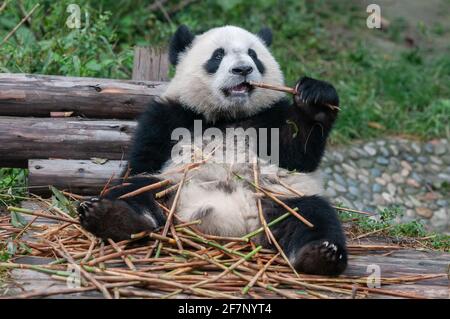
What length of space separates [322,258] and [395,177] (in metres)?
→ 4.29

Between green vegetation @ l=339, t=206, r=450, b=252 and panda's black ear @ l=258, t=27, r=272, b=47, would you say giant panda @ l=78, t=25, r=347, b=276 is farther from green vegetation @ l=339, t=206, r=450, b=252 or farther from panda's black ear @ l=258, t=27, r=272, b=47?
green vegetation @ l=339, t=206, r=450, b=252

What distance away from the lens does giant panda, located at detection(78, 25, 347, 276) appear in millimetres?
3938

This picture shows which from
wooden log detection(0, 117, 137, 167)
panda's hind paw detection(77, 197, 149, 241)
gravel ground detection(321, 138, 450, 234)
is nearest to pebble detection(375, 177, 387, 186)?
gravel ground detection(321, 138, 450, 234)

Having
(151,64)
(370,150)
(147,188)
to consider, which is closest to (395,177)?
(370,150)

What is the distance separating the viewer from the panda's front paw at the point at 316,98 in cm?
429

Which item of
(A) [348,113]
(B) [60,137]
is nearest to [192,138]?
(B) [60,137]

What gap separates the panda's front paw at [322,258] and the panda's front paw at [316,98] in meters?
0.91

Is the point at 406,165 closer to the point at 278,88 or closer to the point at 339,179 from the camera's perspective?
the point at 339,179

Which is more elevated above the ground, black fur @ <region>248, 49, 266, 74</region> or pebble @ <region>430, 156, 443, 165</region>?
black fur @ <region>248, 49, 266, 74</region>

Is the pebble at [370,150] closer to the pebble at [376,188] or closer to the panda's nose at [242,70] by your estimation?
the pebble at [376,188]

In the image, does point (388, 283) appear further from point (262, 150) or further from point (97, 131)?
point (97, 131)

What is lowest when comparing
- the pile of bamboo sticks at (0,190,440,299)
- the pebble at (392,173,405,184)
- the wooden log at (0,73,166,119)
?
the pebble at (392,173,405,184)

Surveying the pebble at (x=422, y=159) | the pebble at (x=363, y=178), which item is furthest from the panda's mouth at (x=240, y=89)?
the pebble at (x=422, y=159)

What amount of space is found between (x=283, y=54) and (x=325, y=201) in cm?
493
